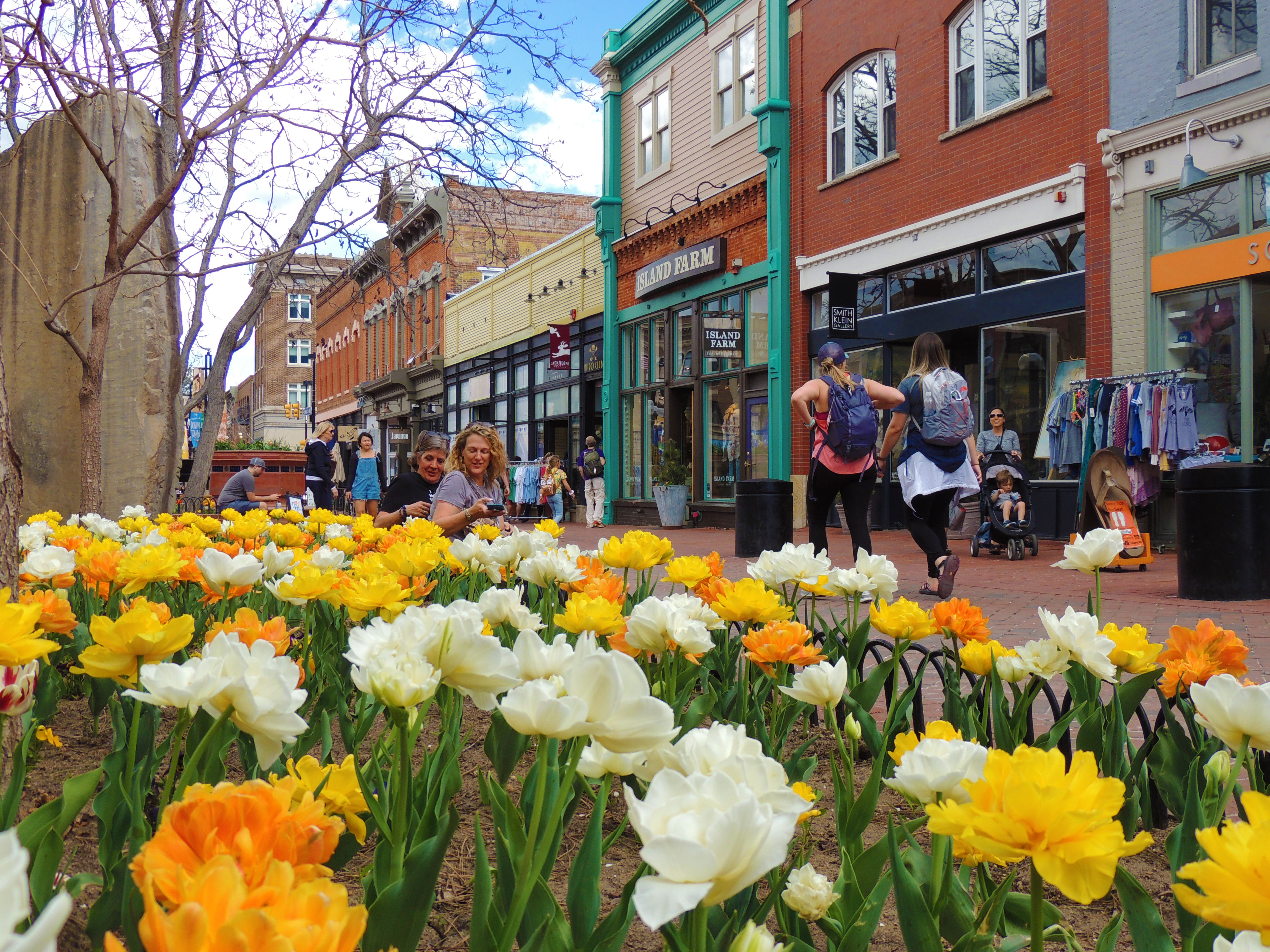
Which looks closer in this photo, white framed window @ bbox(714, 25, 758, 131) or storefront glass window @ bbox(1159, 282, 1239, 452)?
storefront glass window @ bbox(1159, 282, 1239, 452)

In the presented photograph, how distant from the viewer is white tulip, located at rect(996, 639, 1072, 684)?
1.96m

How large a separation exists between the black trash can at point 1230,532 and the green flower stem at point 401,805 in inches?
274

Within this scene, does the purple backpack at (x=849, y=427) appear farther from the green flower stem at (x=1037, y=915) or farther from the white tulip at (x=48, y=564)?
the green flower stem at (x=1037, y=915)

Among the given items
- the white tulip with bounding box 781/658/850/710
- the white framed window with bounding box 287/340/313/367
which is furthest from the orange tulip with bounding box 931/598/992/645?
the white framed window with bounding box 287/340/313/367

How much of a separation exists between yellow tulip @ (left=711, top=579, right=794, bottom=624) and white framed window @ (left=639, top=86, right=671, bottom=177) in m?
19.0

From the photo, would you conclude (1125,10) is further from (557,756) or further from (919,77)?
(557,756)

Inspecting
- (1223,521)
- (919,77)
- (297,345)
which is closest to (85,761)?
(1223,521)

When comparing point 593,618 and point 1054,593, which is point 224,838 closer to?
point 593,618

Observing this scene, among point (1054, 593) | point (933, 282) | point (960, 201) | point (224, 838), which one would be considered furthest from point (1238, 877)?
point (933, 282)

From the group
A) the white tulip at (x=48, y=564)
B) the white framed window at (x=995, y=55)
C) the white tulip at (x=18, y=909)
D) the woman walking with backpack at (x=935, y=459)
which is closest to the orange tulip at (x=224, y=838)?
the white tulip at (x=18, y=909)

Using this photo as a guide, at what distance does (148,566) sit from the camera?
231 cm

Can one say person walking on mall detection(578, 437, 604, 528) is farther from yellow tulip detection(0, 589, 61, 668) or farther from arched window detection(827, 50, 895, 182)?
yellow tulip detection(0, 589, 61, 668)

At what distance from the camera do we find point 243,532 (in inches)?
155

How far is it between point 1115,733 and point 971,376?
38.7ft
